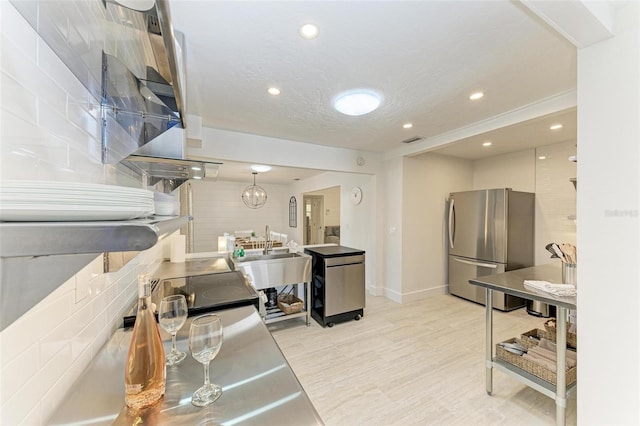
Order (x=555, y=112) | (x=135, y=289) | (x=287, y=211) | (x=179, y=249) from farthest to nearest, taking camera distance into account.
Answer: (x=287, y=211) → (x=179, y=249) → (x=555, y=112) → (x=135, y=289)

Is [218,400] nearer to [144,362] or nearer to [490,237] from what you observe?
[144,362]

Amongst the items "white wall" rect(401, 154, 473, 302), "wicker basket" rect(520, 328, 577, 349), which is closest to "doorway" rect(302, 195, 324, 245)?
"white wall" rect(401, 154, 473, 302)

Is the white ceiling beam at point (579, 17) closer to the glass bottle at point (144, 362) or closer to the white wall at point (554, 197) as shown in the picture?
the glass bottle at point (144, 362)

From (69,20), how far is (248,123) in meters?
2.18

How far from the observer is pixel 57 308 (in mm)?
709

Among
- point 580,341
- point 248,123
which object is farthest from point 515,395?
point 248,123

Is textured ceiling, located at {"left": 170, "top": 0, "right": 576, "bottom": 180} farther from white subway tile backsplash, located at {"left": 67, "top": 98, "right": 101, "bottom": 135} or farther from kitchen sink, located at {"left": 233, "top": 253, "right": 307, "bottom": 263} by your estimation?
kitchen sink, located at {"left": 233, "top": 253, "right": 307, "bottom": 263}

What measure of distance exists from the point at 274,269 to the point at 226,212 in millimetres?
5122

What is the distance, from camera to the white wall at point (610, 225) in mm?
1119

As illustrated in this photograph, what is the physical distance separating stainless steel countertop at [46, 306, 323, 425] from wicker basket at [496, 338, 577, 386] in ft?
6.25

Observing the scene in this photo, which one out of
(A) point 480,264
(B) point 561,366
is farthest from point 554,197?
(B) point 561,366

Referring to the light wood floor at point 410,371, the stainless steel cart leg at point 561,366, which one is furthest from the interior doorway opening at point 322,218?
the stainless steel cart leg at point 561,366

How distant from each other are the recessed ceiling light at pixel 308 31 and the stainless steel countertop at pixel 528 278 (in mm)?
2000

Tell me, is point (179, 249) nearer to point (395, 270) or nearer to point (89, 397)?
point (89, 397)
